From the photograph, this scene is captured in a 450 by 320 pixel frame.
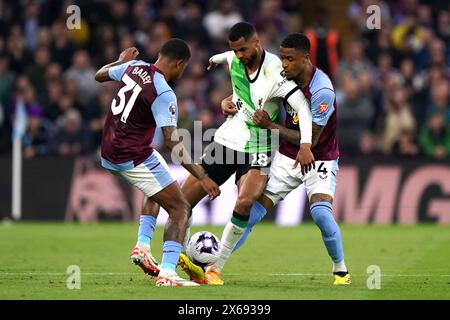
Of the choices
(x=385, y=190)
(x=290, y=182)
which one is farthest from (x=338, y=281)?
(x=385, y=190)

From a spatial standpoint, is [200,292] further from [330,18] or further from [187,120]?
[330,18]

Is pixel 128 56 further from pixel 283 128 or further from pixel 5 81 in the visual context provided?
pixel 5 81

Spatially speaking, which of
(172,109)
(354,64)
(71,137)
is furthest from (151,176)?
(354,64)

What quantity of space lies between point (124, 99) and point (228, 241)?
1805 mm

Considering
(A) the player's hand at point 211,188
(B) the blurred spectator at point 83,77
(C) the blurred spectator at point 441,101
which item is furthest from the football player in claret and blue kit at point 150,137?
(C) the blurred spectator at point 441,101

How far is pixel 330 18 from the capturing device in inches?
950

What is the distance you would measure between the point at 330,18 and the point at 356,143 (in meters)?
5.13

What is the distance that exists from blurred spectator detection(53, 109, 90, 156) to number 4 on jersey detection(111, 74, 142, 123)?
9344 mm

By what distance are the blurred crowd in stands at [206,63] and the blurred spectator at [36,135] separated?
0.02 meters

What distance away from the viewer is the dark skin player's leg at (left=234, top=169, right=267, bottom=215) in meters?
10.9

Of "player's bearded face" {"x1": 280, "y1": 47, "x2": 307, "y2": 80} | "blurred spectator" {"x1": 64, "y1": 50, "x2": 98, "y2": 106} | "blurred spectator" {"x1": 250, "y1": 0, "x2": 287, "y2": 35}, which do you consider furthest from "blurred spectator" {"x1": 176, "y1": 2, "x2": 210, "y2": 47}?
"player's bearded face" {"x1": 280, "y1": 47, "x2": 307, "y2": 80}

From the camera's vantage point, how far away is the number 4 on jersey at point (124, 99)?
1036 centimetres

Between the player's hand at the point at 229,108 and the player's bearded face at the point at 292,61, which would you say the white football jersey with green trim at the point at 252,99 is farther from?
the player's bearded face at the point at 292,61

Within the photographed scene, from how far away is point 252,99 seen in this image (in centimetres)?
1105
